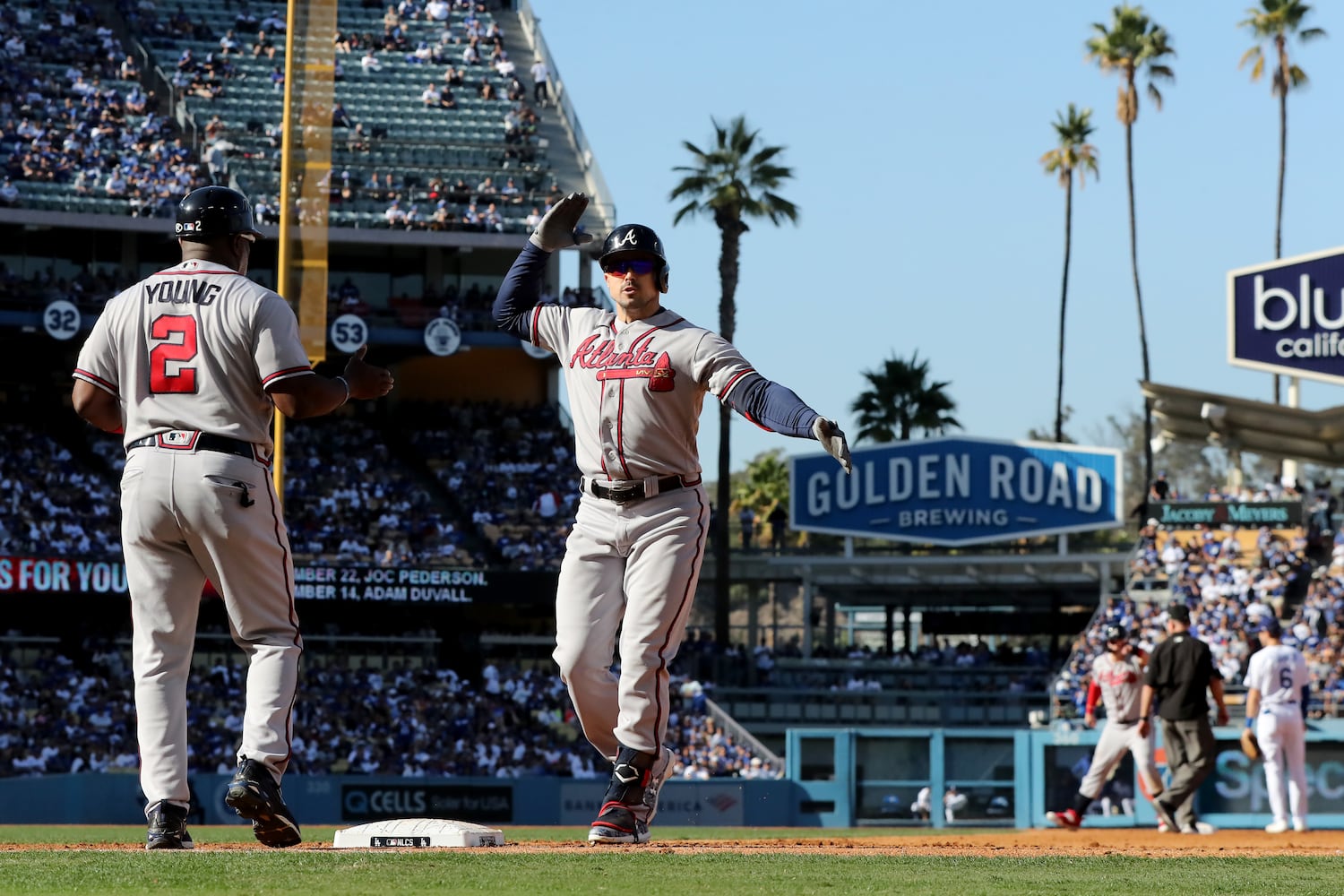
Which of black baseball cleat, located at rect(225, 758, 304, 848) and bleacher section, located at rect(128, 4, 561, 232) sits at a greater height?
bleacher section, located at rect(128, 4, 561, 232)

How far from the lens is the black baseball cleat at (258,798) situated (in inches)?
261

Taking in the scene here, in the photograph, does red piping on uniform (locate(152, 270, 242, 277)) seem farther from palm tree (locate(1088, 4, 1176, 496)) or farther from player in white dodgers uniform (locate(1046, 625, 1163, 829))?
palm tree (locate(1088, 4, 1176, 496))

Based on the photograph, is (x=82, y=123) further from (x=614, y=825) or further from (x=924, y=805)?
(x=614, y=825)

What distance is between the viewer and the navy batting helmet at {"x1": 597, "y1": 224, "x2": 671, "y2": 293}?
24.9 feet

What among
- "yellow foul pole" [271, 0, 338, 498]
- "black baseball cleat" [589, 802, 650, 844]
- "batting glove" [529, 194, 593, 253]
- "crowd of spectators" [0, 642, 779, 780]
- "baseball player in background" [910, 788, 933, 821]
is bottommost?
"baseball player in background" [910, 788, 933, 821]

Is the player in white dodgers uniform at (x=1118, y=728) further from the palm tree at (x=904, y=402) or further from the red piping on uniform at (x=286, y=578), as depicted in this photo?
the palm tree at (x=904, y=402)

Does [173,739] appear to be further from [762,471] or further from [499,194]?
[762,471]

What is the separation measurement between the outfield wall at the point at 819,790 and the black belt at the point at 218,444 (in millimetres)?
15903

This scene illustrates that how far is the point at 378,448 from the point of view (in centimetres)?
3903

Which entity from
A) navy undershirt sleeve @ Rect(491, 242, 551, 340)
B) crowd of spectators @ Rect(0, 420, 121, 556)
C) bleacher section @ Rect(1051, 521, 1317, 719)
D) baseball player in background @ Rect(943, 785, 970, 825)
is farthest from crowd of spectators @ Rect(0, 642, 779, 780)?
navy undershirt sleeve @ Rect(491, 242, 551, 340)

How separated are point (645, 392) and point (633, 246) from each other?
586 millimetres

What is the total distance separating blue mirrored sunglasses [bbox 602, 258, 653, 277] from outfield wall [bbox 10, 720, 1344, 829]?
14719mm

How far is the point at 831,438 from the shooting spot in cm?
662

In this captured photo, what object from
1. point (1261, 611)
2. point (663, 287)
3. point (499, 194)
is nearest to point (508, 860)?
point (663, 287)
